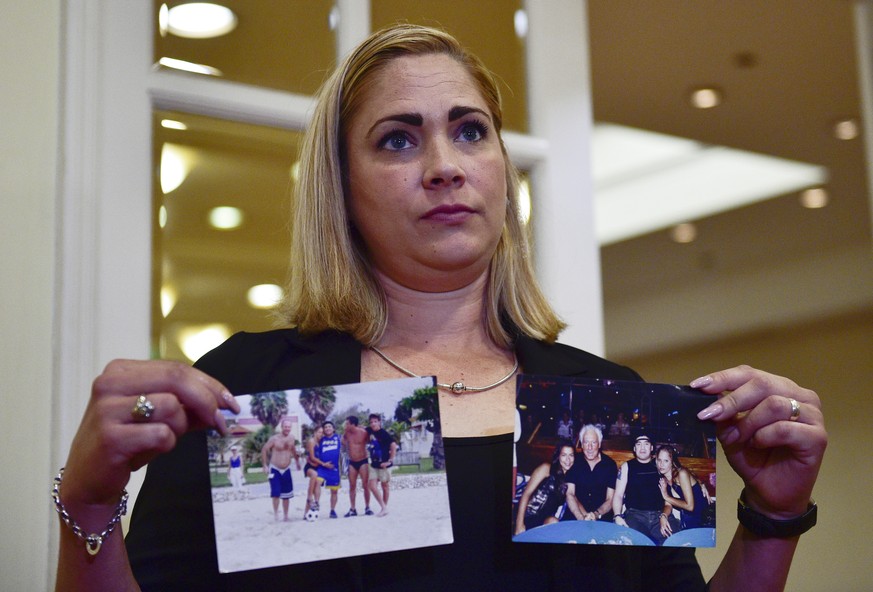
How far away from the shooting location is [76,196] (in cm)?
165

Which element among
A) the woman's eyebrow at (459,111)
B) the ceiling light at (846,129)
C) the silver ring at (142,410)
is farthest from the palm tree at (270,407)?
the ceiling light at (846,129)

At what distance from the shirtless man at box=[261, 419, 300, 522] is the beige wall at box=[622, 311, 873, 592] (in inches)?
275

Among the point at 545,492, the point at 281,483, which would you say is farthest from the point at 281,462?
the point at 545,492

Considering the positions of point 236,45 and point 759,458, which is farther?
point 236,45

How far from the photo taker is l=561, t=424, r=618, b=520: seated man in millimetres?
1234

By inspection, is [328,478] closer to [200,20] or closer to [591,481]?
[591,481]

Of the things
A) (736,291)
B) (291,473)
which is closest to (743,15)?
(291,473)

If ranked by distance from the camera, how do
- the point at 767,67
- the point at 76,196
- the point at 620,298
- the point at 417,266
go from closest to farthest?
the point at 417,266
the point at 76,196
the point at 767,67
the point at 620,298

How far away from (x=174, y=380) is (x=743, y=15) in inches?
130

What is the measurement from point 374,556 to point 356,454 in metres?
0.16

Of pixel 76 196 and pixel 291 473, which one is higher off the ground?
pixel 76 196

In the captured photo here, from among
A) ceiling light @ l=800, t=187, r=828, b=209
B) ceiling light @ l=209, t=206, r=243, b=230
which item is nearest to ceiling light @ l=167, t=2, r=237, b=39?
ceiling light @ l=209, t=206, r=243, b=230

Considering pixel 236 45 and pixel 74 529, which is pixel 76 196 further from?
pixel 74 529

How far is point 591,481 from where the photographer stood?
1.25m
